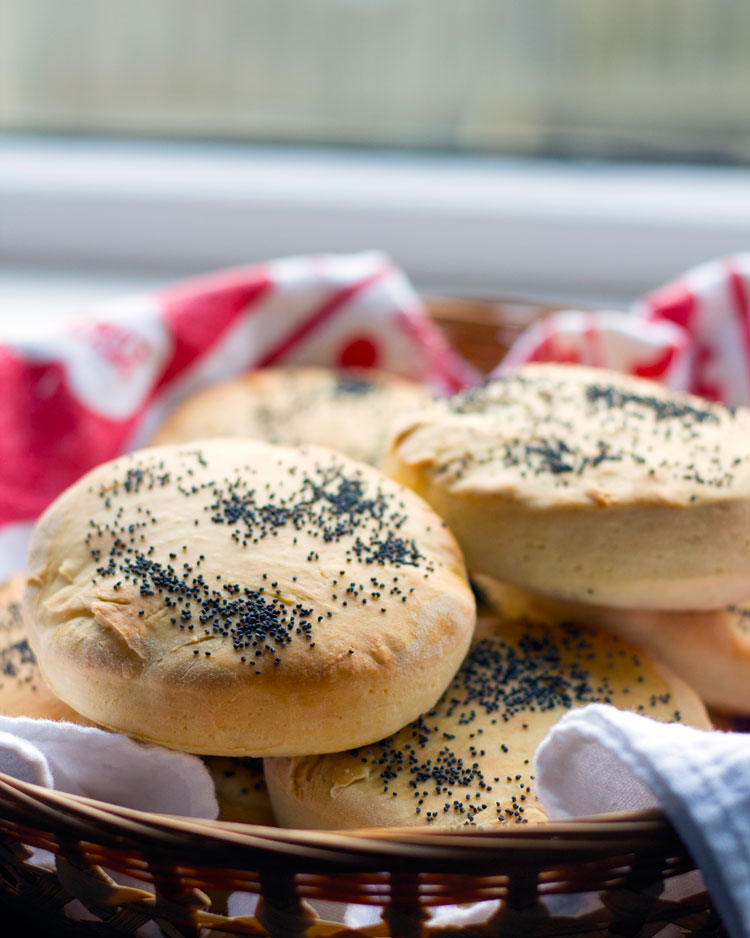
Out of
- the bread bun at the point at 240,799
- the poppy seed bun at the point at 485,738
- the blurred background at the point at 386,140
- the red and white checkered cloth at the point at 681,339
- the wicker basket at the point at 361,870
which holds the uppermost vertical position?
the blurred background at the point at 386,140

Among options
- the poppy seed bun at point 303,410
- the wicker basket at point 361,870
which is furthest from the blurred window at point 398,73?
the wicker basket at point 361,870

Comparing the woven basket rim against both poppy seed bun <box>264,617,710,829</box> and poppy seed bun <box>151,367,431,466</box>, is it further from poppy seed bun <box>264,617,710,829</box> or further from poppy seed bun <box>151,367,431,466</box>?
poppy seed bun <box>151,367,431,466</box>

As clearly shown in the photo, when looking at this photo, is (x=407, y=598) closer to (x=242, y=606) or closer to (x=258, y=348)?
(x=242, y=606)

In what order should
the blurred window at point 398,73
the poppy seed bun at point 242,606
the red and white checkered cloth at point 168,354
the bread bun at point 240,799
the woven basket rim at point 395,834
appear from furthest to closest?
1. the blurred window at point 398,73
2. the red and white checkered cloth at point 168,354
3. the bread bun at point 240,799
4. the poppy seed bun at point 242,606
5. the woven basket rim at point 395,834

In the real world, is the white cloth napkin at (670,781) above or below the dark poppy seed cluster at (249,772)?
above

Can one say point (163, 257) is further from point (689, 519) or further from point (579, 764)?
point (579, 764)

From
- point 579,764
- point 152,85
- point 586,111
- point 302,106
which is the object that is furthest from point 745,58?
point 579,764

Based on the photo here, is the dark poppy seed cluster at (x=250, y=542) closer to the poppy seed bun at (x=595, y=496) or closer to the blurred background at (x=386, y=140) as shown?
the poppy seed bun at (x=595, y=496)
